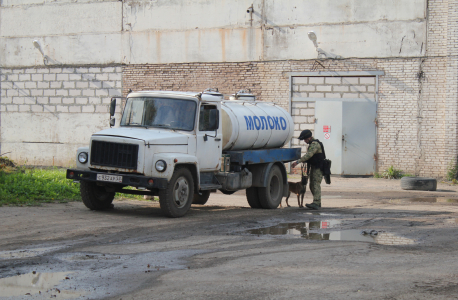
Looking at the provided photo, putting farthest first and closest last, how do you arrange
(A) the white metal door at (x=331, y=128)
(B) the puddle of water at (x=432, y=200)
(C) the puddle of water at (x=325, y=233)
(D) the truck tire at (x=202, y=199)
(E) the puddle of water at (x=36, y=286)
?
(A) the white metal door at (x=331, y=128), (B) the puddle of water at (x=432, y=200), (D) the truck tire at (x=202, y=199), (C) the puddle of water at (x=325, y=233), (E) the puddle of water at (x=36, y=286)

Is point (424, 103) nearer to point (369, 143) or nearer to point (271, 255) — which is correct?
point (369, 143)

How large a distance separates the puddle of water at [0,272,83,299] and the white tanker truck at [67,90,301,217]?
13.3 feet

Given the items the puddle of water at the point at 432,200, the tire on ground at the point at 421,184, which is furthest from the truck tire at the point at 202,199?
the tire on ground at the point at 421,184

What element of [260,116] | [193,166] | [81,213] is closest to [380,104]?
[260,116]

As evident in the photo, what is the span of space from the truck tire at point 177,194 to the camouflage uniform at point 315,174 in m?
3.14

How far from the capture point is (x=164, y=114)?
→ 36.0 feet

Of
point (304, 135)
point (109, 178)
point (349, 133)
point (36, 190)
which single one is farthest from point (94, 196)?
point (349, 133)

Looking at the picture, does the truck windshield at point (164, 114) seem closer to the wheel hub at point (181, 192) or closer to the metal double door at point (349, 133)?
the wheel hub at point (181, 192)

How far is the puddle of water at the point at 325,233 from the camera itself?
841 cm

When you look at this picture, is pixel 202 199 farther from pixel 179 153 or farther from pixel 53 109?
pixel 53 109

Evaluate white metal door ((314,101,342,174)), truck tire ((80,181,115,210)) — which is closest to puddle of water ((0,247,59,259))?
truck tire ((80,181,115,210))

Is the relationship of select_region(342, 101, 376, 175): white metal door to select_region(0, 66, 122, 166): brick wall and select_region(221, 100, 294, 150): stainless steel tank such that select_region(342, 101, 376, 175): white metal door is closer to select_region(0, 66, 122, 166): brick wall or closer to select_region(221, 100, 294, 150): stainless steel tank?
select_region(221, 100, 294, 150): stainless steel tank

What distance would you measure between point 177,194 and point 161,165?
711mm

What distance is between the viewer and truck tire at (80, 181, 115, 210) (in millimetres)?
10904
